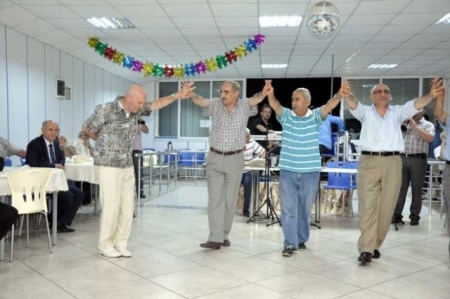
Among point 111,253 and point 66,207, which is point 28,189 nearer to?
point 111,253

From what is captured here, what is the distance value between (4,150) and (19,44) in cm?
280

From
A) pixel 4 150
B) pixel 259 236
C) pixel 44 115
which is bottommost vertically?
pixel 259 236

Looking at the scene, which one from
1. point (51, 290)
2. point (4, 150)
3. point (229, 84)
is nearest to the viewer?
point (51, 290)

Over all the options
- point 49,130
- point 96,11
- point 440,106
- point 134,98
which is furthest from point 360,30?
point 49,130

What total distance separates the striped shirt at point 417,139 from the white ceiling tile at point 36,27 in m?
6.18

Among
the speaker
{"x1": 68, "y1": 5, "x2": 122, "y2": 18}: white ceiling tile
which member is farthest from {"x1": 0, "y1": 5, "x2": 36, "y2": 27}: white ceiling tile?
the speaker

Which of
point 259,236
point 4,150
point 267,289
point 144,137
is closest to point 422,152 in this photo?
point 259,236

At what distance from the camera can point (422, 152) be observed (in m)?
6.02

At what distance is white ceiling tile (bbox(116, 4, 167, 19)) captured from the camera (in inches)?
267

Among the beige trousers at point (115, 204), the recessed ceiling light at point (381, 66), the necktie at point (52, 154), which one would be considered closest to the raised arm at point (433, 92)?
the beige trousers at point (115, 204)

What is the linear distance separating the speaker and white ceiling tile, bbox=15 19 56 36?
4.50ft

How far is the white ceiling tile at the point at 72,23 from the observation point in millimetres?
7547

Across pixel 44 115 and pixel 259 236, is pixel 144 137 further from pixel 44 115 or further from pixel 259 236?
pixel 259 236

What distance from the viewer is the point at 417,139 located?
19.6 ft
